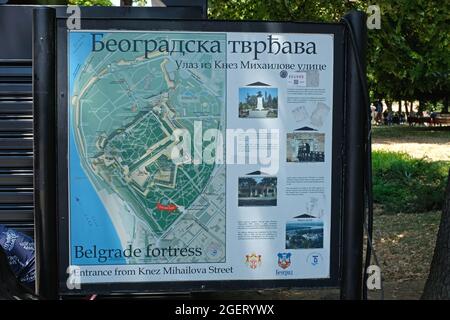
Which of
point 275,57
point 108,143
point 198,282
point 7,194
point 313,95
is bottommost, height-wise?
point 198,282

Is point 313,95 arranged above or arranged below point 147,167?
above

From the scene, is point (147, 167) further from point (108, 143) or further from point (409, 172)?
point (409, 172)

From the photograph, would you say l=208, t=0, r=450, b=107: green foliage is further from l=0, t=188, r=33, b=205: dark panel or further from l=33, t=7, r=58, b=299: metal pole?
l=33, t=7, r=58, b=299: metal pole

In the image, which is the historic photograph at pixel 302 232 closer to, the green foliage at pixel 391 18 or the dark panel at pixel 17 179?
the dark panel at pixel 17 179

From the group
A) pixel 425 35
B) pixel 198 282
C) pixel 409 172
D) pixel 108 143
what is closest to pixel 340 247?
pixel 198 282

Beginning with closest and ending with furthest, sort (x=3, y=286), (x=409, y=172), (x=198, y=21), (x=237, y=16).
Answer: (x=3, y=286)
(x=198, y=21)
(x=237, y=16)
(x=409, y=172)

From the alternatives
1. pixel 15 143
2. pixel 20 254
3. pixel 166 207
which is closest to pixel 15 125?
pixel 15 143

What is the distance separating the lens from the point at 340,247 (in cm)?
379

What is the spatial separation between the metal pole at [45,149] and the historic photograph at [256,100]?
3.62 feet

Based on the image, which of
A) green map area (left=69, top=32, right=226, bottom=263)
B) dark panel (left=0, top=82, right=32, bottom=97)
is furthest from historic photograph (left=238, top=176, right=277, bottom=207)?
dark panel (left=0, top=82, right=32, bottom=97)

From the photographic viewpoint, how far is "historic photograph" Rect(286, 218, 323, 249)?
147 inches

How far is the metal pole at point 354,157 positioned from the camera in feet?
12.0

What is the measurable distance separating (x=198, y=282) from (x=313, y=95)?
132cm

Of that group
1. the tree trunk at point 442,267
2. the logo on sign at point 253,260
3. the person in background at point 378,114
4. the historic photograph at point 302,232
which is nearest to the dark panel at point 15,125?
the logo on sign at point 253,260
